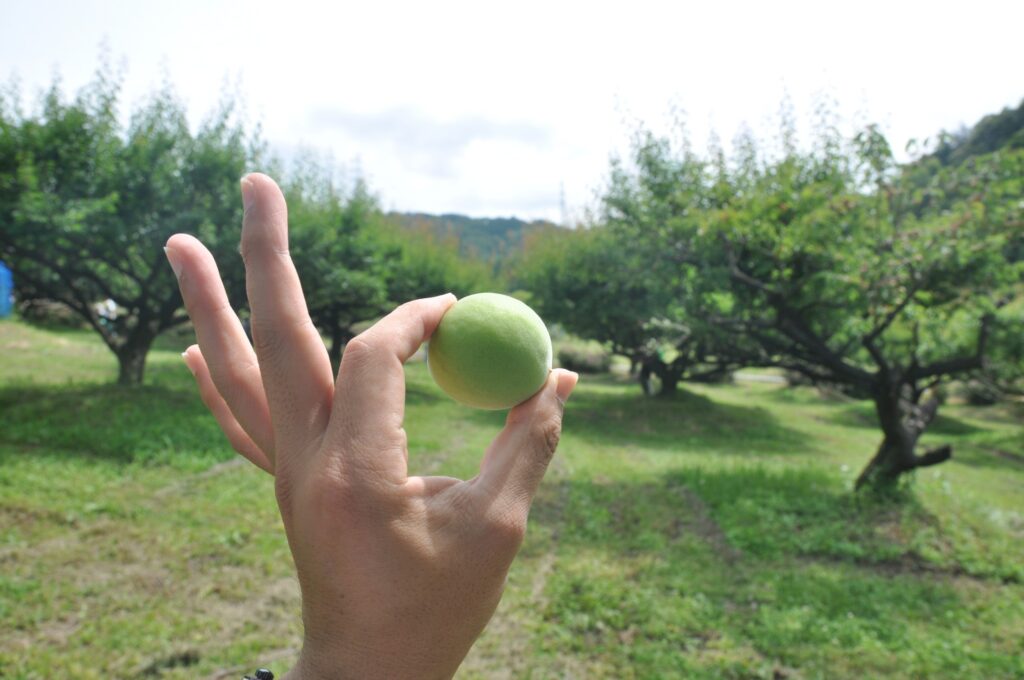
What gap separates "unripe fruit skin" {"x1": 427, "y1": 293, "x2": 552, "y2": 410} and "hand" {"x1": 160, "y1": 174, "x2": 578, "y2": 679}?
1.26 feet

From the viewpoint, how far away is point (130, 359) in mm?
12070

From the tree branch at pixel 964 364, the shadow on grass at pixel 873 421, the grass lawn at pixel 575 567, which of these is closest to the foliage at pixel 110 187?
the grass lawn at pixel 575 567

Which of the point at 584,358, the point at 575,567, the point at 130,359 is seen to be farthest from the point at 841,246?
the point at 584,358

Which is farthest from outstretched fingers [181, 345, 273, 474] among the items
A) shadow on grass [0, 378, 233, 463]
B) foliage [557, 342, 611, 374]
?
foliage [557, 342, 611, 374]

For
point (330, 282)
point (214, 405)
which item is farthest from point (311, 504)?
point (330, 282)

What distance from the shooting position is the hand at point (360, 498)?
1.11m

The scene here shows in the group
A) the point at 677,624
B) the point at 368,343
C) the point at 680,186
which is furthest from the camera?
the point at 680,186

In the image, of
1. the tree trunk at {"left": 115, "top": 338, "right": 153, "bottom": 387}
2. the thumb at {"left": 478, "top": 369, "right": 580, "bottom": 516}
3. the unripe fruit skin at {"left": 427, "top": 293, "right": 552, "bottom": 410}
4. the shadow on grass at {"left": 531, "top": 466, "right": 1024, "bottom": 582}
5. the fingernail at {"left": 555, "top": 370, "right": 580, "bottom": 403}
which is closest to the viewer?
the thumb at {"left": 478, "top": 369, "right": 580, "bottom": 516}

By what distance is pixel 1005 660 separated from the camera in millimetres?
4238

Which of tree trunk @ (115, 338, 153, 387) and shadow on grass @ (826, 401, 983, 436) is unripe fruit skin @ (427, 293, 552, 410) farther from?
shadow on grass @ (826, 401, 983, 436)

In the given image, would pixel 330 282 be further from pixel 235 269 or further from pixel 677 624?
pixel 677 624

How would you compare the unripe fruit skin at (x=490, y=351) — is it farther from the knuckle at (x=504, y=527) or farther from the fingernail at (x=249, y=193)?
the fingernail at (x=249, y=193)

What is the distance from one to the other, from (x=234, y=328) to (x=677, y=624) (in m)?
4.35

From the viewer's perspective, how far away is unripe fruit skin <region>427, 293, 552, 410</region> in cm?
162
